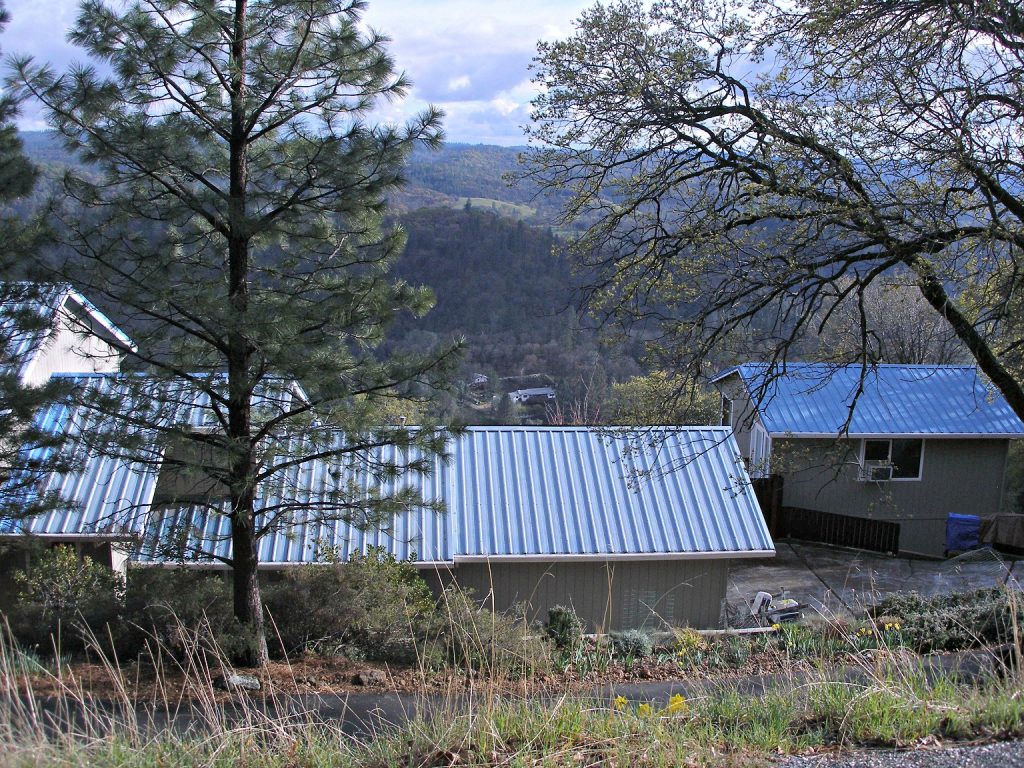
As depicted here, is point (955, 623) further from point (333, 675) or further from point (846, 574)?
point (846, 574)

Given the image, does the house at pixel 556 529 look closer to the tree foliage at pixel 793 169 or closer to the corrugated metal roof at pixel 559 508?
the corrugated metal roof at pixel 559 508

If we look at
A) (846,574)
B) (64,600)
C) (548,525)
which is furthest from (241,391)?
(846,574)

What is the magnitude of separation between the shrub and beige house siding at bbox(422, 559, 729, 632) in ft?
12.3

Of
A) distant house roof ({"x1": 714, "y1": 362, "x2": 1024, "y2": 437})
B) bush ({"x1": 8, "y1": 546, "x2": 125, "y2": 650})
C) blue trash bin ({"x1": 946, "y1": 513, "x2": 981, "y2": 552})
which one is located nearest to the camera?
bush ({"x1": 8, "y1": 546, "x2": 125, "y2": 650})

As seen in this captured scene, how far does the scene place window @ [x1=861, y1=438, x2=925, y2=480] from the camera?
2020cm

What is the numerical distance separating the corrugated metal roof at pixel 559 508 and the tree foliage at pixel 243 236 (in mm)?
4045

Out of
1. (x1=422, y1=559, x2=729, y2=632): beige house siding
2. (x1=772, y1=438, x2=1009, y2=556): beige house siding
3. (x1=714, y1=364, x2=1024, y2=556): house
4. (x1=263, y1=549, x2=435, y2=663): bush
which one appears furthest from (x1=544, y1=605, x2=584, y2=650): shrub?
(x1=772, y1=438, x2=1009, y2=556): beige house siding

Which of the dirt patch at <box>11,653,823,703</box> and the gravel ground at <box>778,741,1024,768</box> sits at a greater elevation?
the gravel ground at <box>778,741,1024,768</box>

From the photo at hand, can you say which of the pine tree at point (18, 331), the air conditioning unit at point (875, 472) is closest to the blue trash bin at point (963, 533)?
the air conditioning unit at point (875, 472)

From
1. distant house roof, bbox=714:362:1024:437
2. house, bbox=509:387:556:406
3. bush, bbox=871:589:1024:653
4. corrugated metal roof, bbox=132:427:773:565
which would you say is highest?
house, bbox=509:387:556:406

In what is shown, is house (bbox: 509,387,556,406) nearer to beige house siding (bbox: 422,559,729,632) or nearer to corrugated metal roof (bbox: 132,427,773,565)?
corrugated metal roof (bbox: 132,427,773,565)

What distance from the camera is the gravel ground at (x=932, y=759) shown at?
11.9 feet

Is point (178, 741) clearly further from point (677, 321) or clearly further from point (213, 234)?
point (677, 321)

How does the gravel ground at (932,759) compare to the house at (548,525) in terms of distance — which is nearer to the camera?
the gravel ground at (932,759)
